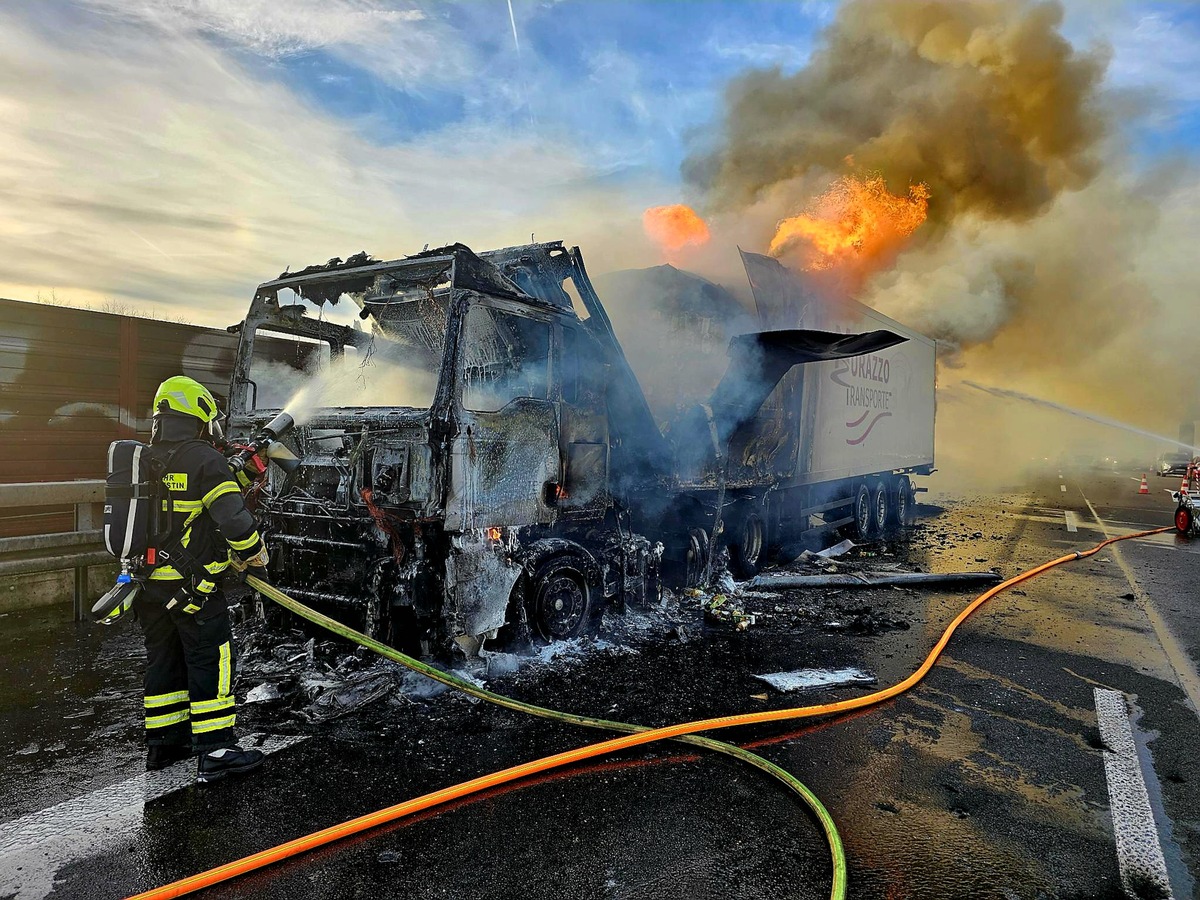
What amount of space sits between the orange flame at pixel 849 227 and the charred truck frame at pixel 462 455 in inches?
204

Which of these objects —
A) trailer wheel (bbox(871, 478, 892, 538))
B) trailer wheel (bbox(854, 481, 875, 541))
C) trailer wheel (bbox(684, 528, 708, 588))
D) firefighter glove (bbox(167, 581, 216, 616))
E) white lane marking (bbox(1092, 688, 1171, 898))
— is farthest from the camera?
trailer wheel (bbox(871, 478, 892, 538))

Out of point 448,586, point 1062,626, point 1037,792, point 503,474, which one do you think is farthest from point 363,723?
point 1062,626

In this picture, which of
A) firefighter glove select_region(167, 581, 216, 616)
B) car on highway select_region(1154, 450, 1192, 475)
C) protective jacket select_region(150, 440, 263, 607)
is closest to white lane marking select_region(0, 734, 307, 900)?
firefighter glove select_region(167, 581, 216, 616)

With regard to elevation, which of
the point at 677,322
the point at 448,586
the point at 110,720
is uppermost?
the point at 677,322

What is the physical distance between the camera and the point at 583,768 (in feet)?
10.9

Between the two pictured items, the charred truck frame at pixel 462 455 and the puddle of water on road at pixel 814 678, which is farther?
the puddle of water on road at pixel 814 678

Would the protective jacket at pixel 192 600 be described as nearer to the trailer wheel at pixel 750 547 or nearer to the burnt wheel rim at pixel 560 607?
the burnt wheel rim at pixel 560 607

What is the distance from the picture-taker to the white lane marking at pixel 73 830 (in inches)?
→ 97.3

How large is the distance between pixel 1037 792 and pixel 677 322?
15.3ft

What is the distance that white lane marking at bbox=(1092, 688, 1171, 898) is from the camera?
8.48 feet

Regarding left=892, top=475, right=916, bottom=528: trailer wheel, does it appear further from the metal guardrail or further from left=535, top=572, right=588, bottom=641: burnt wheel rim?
the metal guardrail

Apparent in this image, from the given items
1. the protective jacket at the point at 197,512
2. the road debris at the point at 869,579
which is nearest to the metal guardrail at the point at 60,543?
the protective jacket at the point at 197,512

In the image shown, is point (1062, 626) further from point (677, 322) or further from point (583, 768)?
point (583, 768)

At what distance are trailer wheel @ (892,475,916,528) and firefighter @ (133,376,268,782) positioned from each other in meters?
12.0
